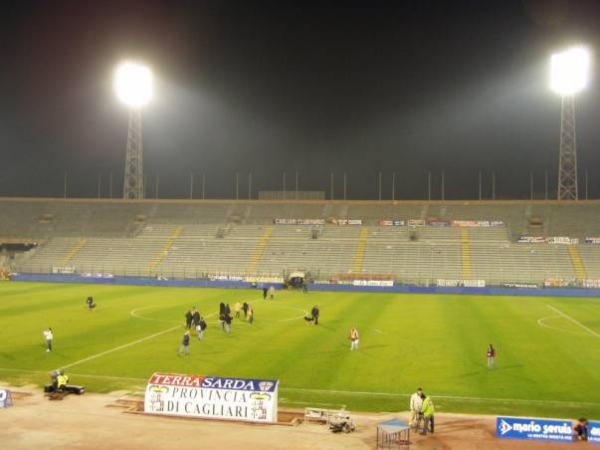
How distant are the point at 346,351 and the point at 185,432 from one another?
1236 cm

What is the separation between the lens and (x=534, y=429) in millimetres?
16938

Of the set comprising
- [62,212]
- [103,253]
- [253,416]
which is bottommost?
[253,416]

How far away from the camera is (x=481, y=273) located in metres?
69.2

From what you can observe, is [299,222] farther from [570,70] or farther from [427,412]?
[427,412]

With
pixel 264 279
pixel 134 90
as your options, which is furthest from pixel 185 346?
pixel 134 90

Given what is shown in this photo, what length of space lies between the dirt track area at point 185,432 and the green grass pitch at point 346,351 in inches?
85.0

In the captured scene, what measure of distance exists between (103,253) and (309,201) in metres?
30.3

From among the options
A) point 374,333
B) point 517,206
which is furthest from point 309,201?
point 374,333

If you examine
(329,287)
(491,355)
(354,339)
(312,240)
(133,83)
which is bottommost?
(491,355)

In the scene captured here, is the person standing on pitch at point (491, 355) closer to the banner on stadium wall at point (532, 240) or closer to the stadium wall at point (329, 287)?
the stadium wall at point (329, 287)

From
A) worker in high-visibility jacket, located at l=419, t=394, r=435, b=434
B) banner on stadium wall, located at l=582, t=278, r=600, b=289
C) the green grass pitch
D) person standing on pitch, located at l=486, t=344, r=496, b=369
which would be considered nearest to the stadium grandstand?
banner on stadium wall, located at l=582, t=278, r=600, b=289

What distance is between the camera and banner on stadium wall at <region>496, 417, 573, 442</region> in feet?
55.2

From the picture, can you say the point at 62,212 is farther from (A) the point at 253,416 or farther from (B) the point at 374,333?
(A) the point at 253,416

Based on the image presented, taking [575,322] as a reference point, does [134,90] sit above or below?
above
